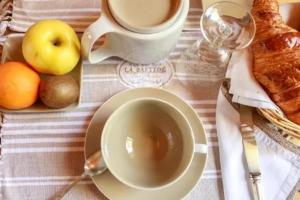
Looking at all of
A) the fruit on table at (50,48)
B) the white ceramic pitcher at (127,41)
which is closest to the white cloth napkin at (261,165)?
the white ceramic pitcher at (127,41)

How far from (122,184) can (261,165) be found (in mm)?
217

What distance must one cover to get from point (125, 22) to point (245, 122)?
244 mm

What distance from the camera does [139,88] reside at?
638mm

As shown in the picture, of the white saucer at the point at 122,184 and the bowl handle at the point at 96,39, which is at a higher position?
the bowl handle at the point at 96,39

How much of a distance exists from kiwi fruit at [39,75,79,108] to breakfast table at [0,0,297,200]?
1.5 inches

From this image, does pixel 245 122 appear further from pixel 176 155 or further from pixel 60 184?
pixel 60 184

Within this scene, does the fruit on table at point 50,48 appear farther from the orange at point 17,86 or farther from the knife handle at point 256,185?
the knife handle at point 256,185

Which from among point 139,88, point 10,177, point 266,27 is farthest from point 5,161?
point 266,27

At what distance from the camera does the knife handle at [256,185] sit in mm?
583

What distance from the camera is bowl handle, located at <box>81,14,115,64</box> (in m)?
0.58

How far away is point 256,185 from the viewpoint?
1.93 ft

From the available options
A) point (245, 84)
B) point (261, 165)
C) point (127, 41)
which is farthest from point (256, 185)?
point (127, 41)

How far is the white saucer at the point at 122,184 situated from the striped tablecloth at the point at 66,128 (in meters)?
0.02

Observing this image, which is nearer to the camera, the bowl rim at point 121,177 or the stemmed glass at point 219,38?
the bowl rim at point 121,177
